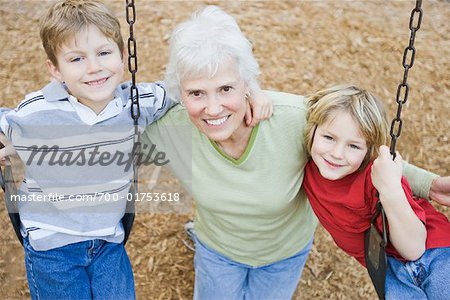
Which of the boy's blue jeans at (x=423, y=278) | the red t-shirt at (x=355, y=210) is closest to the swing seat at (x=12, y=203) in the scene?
the red t-shirt at (x=355, y=210)

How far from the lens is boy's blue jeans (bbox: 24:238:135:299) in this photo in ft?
8.10

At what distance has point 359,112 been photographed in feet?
7.38

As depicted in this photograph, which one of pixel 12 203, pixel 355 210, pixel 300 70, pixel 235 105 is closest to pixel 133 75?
pixel 235 105

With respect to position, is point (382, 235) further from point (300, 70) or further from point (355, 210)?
point (300, 70)

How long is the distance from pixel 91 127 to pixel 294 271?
1.22 metres

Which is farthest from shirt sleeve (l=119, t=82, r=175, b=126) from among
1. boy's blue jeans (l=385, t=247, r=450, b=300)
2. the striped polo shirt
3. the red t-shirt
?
boy's blue jeans (l=385, t=247, r=450, b=300)

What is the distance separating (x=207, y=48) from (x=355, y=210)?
759mm

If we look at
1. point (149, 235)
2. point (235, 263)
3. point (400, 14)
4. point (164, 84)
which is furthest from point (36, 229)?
point (400, 14)

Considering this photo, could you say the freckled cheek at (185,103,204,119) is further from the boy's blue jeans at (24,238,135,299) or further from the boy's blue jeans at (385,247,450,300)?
the boy's blue jeans at (385,247,450,300)

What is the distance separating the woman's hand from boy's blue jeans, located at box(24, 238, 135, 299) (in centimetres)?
72

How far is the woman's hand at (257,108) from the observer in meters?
2.42

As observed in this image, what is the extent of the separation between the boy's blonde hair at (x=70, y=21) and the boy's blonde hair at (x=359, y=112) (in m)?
0.76

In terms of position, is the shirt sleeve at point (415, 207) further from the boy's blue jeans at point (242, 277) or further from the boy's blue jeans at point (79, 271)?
the boy's blue jeans at point (79, 271)

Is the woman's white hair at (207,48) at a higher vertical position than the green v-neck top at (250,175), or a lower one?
higher
